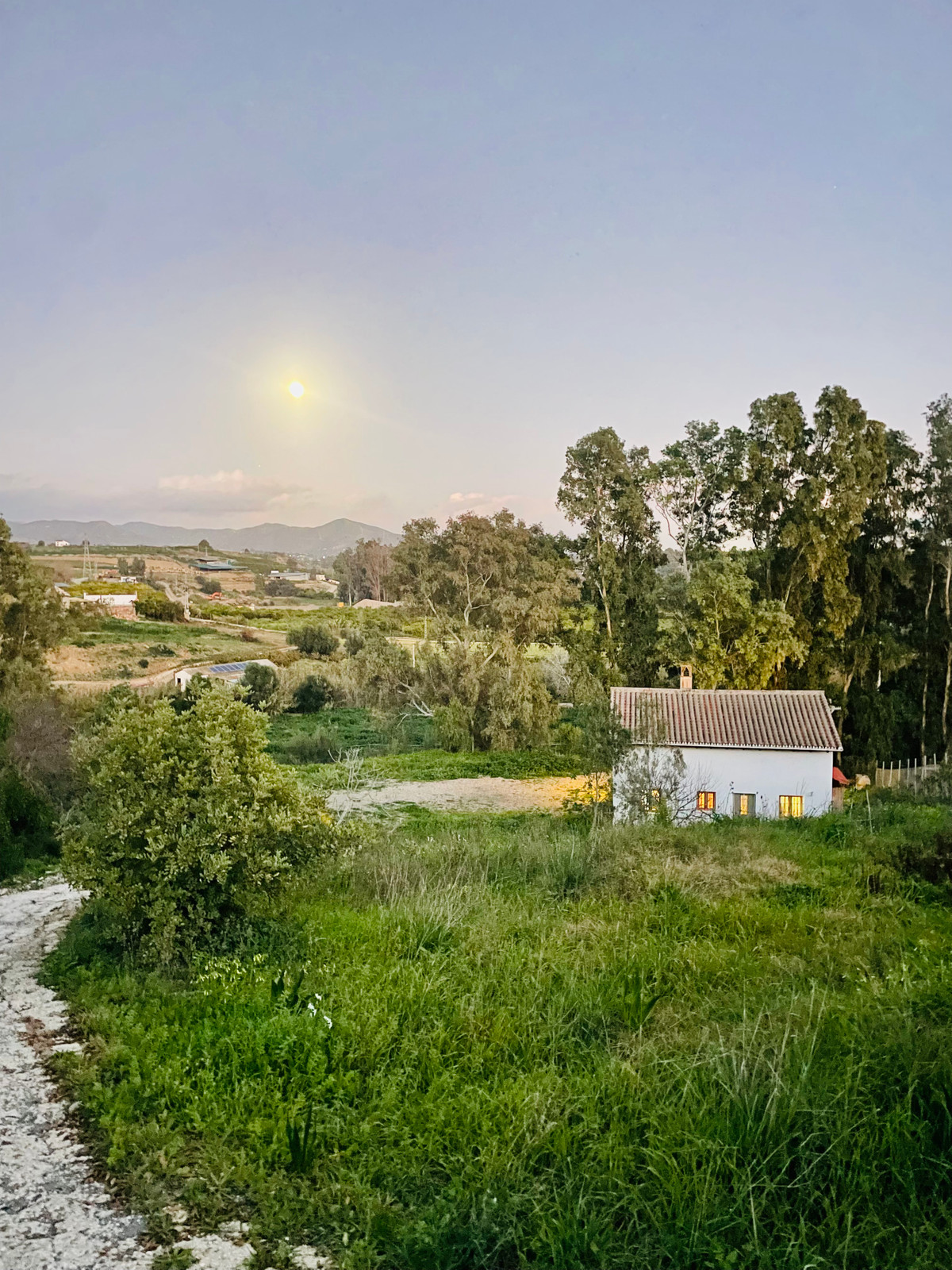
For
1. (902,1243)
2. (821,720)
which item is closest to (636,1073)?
(902,1243)

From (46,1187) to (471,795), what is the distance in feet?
46.4

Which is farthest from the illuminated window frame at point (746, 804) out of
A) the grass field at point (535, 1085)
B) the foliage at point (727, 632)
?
the grass field at point (535, 1085)

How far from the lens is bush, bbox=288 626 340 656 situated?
3070cm

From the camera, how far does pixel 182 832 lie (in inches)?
233

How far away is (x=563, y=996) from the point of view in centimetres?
516

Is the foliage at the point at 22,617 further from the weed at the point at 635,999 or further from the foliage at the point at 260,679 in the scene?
the weed at the point at 635,999

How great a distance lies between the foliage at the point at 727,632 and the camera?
21094 mm

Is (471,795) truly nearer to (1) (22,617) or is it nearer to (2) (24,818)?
(2) (24,818)

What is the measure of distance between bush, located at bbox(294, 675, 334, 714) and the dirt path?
26.4ft

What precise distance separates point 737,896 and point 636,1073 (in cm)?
416

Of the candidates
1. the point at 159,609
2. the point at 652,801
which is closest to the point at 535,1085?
the point at 652,801

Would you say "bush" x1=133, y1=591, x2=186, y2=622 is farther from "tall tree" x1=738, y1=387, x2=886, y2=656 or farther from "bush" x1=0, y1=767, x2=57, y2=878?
"tall tree" x1=738, y1=387, x2=886, y2=656

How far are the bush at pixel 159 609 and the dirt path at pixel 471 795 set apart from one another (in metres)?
12.0

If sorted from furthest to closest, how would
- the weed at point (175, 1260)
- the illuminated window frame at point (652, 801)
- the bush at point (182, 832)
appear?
1. the illuminated window frame at point (652, 801)
2. the bush at point (182, 832)
3. the weed at point (175, 1260)
